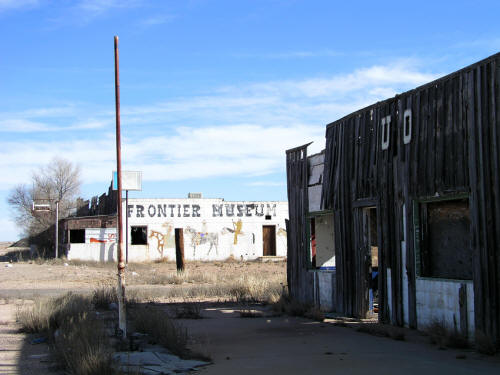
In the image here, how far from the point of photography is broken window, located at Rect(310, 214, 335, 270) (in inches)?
639

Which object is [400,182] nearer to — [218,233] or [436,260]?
[436,260]

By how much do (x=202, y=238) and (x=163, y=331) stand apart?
30.7m

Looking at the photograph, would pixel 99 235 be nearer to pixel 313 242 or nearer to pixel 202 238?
pixel 202 238

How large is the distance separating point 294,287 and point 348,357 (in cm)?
792

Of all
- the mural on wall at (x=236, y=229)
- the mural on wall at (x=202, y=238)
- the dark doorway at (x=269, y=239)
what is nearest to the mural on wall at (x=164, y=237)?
the mural on wall at (x=202, y=238)

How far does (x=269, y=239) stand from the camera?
41.9 m

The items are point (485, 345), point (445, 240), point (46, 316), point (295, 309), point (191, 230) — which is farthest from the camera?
point (191, 230)

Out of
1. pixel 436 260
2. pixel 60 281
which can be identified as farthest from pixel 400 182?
pixel 60 281

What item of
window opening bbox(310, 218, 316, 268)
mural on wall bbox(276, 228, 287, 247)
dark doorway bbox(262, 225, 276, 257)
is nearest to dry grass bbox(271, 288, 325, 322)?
window opening bbox(310, 218, 316, 268)

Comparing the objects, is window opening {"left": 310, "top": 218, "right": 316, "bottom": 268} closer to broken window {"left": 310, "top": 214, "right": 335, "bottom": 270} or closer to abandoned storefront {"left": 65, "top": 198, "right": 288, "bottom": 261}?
broken window {"left": 310, "top": 214, "right": 335, "bottom": 270}

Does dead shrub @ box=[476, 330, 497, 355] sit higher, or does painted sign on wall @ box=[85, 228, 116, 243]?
painted sign on wall @ box=[85, 228, 116, 243]

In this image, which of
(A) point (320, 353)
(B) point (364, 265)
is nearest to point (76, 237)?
(B) point (364, 265)

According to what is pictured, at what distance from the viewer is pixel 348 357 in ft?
28.4

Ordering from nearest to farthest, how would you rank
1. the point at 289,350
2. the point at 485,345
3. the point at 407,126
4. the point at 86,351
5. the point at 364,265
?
1. the point at 86,351
2. the point at 485,345
3. the point at 289,350
4. the point at 407,126
5. the point at 364,265
